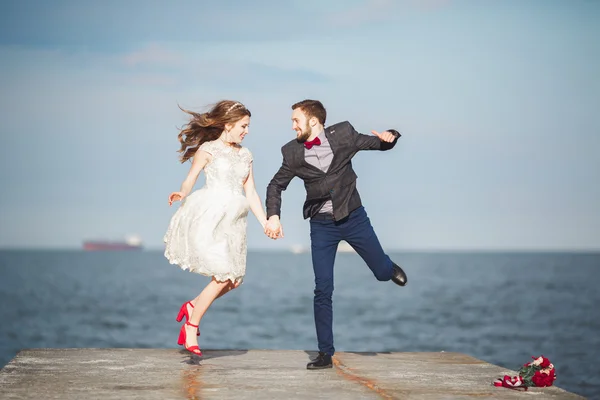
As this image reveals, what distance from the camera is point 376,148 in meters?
7.35

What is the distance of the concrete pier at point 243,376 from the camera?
597 cm

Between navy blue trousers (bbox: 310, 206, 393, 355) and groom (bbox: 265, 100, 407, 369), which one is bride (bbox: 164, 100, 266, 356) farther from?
navy blue trousers (bbox: 310, 206, 393, 355)

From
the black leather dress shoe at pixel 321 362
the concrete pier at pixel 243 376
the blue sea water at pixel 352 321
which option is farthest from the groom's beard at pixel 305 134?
the blue sea water at pixel 352 321

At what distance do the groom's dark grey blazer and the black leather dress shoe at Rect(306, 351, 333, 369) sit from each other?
1160 millimetres

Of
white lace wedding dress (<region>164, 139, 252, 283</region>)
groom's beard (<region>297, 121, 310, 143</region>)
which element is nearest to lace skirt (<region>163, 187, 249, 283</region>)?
white lace wedding dress (<region>164, 139, 252, 283</region>)

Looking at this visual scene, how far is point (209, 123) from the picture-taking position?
7457 mm

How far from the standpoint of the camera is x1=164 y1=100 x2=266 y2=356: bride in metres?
7.19

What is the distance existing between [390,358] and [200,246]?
2122 millimetres

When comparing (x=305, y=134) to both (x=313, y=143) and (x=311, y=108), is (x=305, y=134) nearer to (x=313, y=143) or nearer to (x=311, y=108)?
(x=313, y=143)

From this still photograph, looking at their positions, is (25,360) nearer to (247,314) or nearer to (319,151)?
(319,151)

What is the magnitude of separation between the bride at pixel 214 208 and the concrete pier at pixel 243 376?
1.67 ft

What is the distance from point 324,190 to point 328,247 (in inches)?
19.4

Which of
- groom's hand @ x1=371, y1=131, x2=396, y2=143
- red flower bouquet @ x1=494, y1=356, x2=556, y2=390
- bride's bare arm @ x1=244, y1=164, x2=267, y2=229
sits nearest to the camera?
red flower bouquet @ x1=494, y1=356, x2=556, y2=390

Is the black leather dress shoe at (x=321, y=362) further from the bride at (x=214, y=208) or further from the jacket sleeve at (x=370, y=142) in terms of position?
the jacket sleeve at (x=370, y=142)
